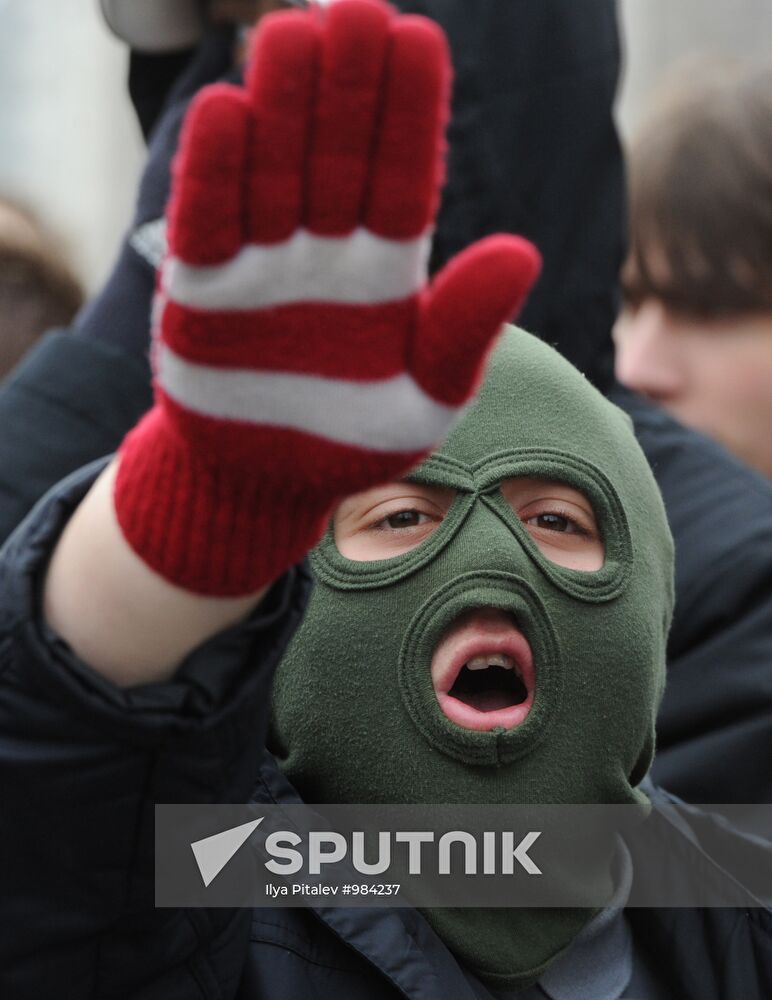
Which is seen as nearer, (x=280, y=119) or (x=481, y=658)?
(x=280, y=119)

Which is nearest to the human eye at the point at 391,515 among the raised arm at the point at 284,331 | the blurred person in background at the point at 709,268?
the raised arm at the point at 284,331

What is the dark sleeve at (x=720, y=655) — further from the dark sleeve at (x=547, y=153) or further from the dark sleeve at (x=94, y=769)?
the dark sleeve at (x=94, y=769)

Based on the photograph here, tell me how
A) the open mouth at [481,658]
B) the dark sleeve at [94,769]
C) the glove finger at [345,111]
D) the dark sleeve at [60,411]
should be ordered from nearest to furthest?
the glove finger at [345,111], the dark sleeve at [94,769], the open mouth at [481,658], the dark sleeve at [60,411]

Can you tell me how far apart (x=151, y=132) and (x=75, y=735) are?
1.55 meters

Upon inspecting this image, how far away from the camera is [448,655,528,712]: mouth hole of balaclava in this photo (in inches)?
64.9

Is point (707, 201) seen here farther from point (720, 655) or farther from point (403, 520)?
point (403, 520)

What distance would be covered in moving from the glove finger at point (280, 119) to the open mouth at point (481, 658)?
0.69m

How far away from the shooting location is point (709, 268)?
103 inches

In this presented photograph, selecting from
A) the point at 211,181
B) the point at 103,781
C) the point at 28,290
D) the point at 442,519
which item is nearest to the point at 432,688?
Result: the point at 442,519

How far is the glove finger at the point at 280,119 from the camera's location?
0.95m

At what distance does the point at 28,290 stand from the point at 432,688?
1618 mm

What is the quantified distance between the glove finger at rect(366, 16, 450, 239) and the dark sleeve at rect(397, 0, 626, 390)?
1.21 m

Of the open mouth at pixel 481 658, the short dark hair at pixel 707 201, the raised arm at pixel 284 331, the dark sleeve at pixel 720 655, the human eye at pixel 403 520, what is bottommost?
the dark sleeve at pixel 720 655

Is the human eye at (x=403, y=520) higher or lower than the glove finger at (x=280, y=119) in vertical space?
lower
